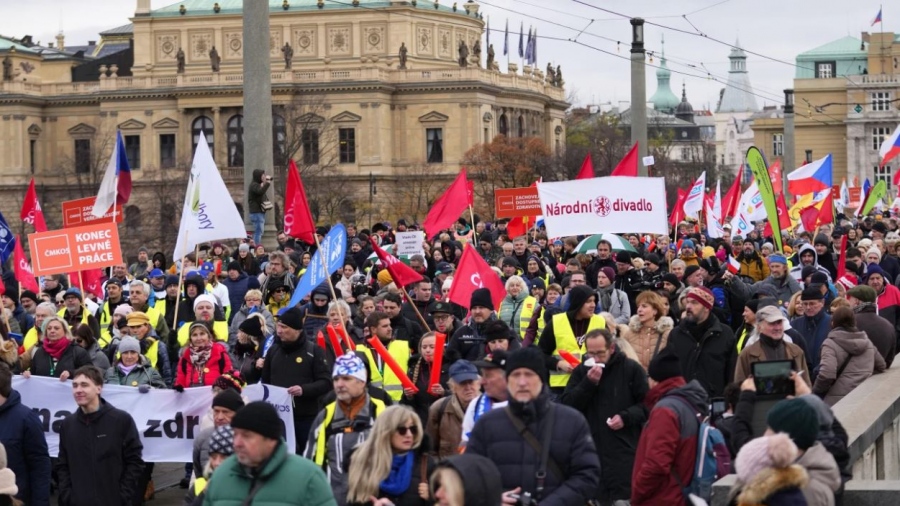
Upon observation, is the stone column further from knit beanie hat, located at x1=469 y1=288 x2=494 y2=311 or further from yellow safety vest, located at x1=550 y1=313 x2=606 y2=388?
yellow safety vest, located at x1=550 y1=313 x2=606 y2=388

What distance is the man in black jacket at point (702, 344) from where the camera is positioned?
12281 mm

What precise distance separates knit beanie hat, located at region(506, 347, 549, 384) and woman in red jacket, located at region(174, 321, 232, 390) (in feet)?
17.6

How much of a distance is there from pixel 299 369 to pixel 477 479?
589cm

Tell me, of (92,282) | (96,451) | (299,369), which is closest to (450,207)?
(92,282)

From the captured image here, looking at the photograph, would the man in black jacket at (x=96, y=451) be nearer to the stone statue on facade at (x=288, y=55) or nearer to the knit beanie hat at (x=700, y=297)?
the knit beanie hat at (x=700, y=297)

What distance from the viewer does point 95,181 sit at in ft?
322

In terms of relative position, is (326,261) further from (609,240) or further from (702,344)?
(609,240)

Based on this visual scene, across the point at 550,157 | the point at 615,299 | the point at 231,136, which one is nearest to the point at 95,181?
the point at 231,136

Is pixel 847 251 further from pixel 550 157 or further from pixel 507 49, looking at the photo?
pixel 507 49

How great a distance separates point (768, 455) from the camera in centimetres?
727

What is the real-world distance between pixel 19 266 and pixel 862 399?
12796mm

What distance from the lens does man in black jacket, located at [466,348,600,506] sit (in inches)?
322

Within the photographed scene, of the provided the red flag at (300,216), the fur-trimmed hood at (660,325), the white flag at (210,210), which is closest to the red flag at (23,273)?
the white flag at (210,210)

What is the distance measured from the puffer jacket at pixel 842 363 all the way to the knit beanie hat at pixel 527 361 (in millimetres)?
4484
